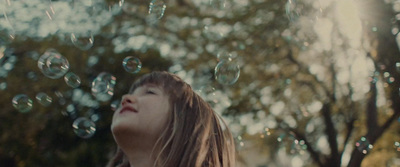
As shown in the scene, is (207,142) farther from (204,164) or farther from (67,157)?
(67,157)

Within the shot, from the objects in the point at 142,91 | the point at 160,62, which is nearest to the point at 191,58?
the point at 160,62

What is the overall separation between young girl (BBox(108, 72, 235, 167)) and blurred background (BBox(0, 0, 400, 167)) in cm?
798

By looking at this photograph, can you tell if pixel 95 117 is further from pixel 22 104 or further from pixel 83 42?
pixel 83 42

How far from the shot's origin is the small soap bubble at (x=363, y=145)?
10.2m

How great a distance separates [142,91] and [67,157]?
9387 millimetres

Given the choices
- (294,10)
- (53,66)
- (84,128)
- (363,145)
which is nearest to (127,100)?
(84,128)

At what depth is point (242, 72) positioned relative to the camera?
37.9 feet

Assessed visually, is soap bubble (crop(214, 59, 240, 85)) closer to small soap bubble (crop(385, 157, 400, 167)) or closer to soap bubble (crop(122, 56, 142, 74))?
soap bubble (crop(122, 56, 142, 74))

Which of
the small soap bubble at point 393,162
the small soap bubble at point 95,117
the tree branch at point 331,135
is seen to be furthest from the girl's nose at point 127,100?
the small soap bubble at point 393,162

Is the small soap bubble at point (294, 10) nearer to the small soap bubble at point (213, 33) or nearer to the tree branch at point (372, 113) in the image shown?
the small soap bubble at point (213, 33)

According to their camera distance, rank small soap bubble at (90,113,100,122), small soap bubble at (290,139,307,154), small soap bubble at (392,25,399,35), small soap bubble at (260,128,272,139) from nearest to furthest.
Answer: small soap bubble at (392,25,399,35) < small soap bubble at (90,113,100,122) < small soap bubble at (290,139,307,154) < small soap bubble at (260,128,272,139)

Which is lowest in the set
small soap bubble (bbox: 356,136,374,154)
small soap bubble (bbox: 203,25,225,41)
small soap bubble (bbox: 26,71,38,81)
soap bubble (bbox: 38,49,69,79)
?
small soap bubble (bbox: 356,136,374,154)

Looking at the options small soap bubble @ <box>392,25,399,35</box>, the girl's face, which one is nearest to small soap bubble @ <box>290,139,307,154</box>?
small soap bubble @ <box>392,25,399,35</box>

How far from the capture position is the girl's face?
2.25 metres
